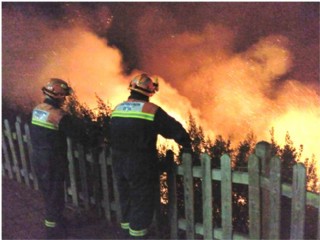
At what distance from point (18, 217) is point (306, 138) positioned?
14.6 feet

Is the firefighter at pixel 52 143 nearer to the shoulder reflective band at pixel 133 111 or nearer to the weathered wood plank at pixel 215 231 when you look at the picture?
the shoulder reflective band at pixel 133 111

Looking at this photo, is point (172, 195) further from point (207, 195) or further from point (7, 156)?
point (7, 156)

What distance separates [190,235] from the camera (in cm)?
492

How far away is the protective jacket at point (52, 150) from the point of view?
5113 millimetres

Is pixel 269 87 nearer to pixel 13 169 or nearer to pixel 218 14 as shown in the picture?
pixel 218 14

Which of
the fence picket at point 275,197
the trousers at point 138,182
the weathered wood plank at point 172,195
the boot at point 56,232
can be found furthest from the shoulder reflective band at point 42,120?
the fence picket at point 275,197

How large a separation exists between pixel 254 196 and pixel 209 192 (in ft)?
1.82

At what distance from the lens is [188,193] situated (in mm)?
4770

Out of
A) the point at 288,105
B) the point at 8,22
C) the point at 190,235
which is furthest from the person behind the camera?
the point at 8,22

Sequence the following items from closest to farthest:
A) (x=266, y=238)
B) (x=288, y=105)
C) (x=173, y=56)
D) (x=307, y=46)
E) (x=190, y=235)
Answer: (x=266, y=238), (x=190, y=235), (x=307, y=46), (x=288, y=105), (x=173, y=56)

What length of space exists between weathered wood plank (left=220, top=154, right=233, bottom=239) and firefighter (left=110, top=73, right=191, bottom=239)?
49 centimetres

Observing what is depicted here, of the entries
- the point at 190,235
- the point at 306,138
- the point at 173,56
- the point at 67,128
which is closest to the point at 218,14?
the point at 173,56

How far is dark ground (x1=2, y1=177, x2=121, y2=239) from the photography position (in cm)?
551

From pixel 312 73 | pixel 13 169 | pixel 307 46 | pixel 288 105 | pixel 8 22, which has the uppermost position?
pixel 8 22
